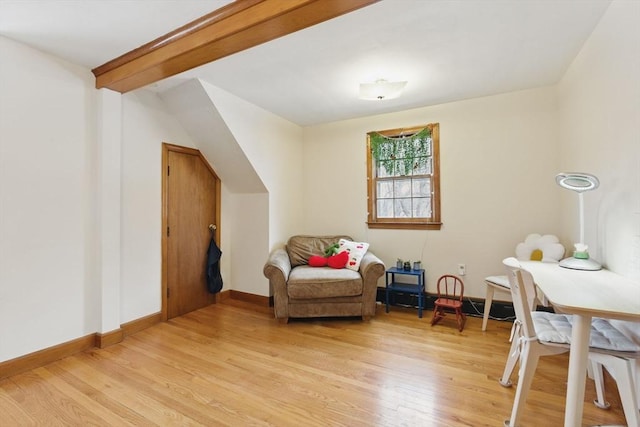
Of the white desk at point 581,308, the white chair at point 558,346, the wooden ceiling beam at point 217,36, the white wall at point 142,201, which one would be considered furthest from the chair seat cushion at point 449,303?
the white wall at point 142,201

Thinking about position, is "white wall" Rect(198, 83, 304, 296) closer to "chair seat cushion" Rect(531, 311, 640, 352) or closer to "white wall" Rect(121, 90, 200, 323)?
"white wall" Rect(121, 90, 200, 323)

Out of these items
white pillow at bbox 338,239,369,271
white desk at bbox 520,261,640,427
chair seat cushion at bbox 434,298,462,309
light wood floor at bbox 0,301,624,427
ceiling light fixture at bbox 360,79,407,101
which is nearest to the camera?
white desk at bbox 520,261,640,427

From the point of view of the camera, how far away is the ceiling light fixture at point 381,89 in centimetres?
260

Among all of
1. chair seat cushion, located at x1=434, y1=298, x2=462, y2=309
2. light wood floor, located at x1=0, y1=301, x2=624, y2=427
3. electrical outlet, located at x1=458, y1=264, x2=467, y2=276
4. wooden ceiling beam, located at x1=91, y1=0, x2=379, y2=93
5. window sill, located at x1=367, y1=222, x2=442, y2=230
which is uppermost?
wooden ceiling beam, located at x1=91, y1=0, x2=379, y2=93

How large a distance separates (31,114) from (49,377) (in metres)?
1.92

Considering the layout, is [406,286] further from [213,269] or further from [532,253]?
[213,269]

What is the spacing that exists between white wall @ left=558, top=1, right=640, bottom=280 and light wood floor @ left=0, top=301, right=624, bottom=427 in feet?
3.14

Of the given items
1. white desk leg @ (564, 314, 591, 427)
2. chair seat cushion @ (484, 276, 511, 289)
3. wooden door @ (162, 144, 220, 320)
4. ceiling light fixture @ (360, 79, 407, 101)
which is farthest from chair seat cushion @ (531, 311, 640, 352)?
wooden door @ (162, 144, 220, 320)

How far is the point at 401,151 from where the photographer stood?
144 inches

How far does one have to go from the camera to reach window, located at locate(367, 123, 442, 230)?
3.52 m

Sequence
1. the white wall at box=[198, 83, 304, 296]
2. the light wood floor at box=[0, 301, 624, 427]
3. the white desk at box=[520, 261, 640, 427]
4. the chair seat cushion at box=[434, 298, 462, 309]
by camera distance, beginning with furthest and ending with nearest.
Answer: the white wall at box=[198, 83, 304, 296], the chair seat cushion at box=[434, 298, 462, 309], the light wood floor at box=[0, 301, 624, 427], the white desk at box=[520, 261, 640, 427]

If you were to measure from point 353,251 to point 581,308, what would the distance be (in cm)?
236

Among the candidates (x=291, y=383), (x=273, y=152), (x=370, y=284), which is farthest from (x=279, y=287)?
(x=273, y=152)

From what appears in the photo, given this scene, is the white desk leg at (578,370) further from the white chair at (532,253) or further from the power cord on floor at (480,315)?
the power cord on floor at (480,315)
